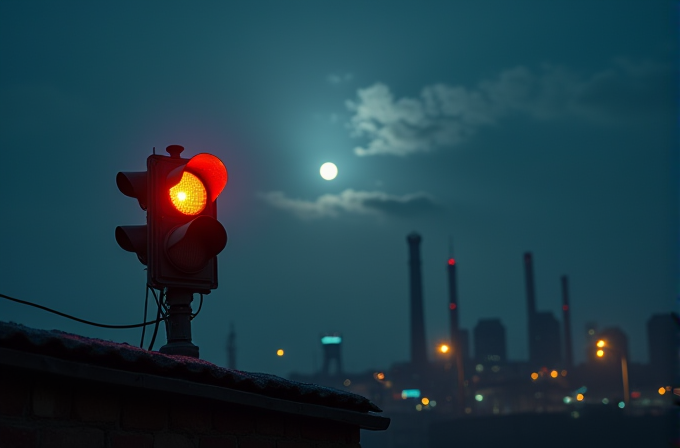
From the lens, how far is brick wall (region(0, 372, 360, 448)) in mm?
4086

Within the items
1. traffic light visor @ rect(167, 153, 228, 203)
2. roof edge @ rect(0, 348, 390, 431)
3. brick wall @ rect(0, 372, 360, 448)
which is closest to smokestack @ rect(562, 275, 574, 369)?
roof edge @ rect(0, 348, 390, 431)

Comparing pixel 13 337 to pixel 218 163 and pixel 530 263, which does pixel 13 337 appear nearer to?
pixel 218 163

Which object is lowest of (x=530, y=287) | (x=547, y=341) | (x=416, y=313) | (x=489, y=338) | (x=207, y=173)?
(x=207, y=173)

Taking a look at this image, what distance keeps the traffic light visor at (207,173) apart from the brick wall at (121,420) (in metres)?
1.34

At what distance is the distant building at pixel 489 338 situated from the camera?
145750 mm

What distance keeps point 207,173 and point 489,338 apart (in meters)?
146

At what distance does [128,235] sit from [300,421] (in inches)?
69.5

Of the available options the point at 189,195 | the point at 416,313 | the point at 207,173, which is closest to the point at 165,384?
the point at 189,195

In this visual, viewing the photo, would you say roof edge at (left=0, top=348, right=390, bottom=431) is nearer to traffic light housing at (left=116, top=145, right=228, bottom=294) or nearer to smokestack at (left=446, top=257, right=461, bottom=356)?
traffic light housing at (left=116, top=145, right=228, bottom=294)

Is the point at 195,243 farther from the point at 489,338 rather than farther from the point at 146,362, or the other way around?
the point at 489,338

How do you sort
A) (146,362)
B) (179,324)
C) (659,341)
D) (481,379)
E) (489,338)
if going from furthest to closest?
(489,338) → (659,341) → (481,379) → (179,324) → (146,362)

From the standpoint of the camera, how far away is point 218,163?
18.2 feet

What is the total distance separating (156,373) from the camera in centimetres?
462

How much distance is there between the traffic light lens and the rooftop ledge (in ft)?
3.25
